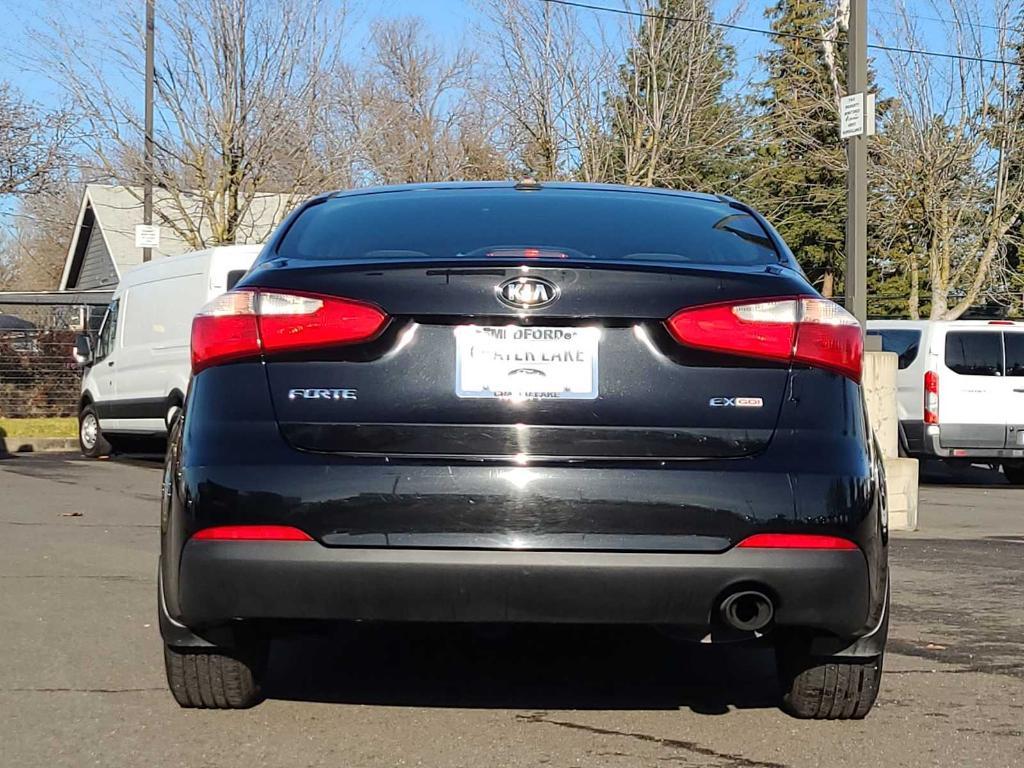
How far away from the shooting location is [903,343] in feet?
52.5

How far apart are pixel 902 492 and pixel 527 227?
7.00 metres

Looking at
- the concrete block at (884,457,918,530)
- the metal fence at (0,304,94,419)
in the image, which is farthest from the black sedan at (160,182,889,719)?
the metal fence at (0,304,94,419)

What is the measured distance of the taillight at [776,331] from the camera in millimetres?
3928

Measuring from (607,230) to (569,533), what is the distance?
3.60ft

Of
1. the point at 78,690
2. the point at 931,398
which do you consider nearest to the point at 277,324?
the point at 78,690

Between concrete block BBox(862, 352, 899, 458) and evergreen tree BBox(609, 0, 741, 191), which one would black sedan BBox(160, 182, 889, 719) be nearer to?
concrete block BBox(862, 352, 899, 458)

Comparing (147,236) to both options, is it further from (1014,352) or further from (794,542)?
(794,542)

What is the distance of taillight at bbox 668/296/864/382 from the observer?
3928 mm

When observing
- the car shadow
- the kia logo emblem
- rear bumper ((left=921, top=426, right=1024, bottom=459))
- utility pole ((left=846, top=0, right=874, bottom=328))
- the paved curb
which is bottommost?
the paved curb

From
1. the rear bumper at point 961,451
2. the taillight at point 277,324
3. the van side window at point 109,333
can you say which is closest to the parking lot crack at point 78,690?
the taillight at point 277,324

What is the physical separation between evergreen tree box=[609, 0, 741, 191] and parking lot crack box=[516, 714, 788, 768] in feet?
80.1

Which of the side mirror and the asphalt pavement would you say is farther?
the side mirror

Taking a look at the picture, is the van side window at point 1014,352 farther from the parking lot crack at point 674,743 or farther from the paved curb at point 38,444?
the parking lot crack at point 674,743

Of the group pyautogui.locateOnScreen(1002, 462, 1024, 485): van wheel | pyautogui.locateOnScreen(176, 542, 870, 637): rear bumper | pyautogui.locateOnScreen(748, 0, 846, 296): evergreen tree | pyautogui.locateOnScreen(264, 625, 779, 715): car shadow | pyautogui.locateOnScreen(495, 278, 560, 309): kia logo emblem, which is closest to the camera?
pyautogui.locateOnScreen(176, 542, 870, 637): rear bumper
